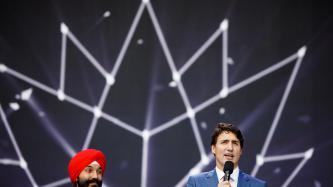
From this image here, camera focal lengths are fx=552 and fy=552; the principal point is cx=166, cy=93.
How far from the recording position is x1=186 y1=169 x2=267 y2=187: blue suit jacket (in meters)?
Result: 3.08

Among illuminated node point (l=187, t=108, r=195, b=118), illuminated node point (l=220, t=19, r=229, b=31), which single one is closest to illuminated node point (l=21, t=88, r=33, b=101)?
illuminated node point (l=187, t=108, r=195, b=118)

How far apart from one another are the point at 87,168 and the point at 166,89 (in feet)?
4.73

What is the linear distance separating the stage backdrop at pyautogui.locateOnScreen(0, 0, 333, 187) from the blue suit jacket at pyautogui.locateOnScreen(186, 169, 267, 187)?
107 cm

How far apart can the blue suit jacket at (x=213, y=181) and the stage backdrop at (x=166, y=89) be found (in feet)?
3.50

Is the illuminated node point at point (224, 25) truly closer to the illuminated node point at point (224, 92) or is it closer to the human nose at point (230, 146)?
the illuminated node point at point (224, 92)

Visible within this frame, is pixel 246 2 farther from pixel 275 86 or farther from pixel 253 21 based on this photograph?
pixel 275 86

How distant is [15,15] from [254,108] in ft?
6.78

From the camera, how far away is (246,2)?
14.4 ft

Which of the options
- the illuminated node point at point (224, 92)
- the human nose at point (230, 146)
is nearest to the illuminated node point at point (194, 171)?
the illuminated node point at point (224, 92)

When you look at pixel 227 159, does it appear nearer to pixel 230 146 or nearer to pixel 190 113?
pixel 230 146

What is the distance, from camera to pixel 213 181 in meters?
3.10

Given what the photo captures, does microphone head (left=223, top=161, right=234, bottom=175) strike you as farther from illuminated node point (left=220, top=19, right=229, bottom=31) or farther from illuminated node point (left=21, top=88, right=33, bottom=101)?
illuminated node point (left=21, top=88, right=33, bottom=101)

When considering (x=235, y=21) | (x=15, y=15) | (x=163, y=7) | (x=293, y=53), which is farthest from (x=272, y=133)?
(x=15, y=15)

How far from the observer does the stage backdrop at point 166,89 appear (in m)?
4.22
